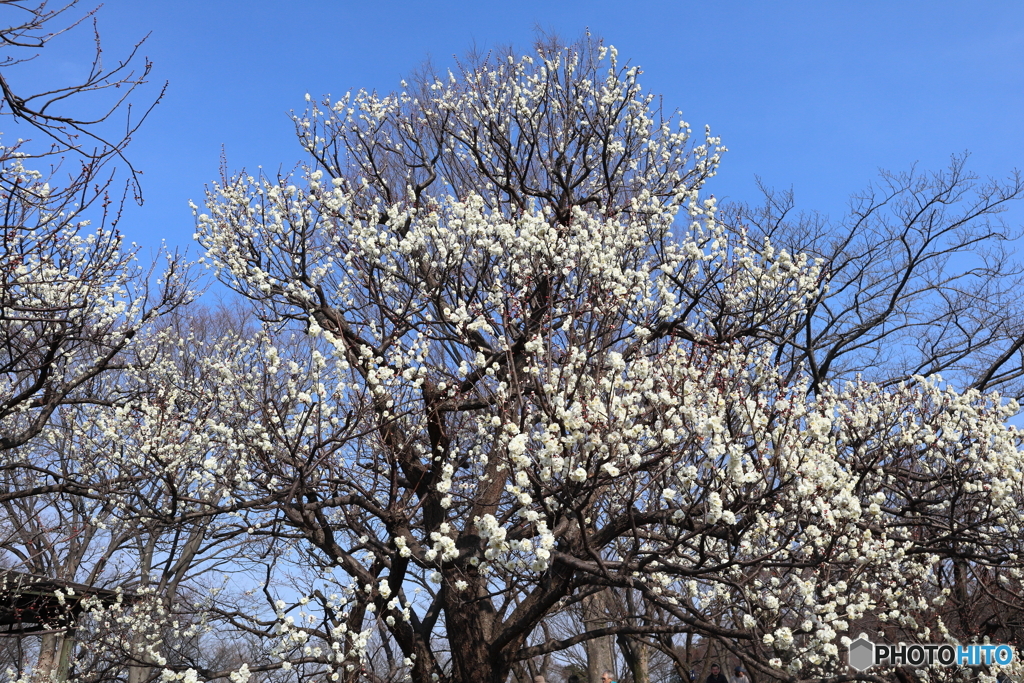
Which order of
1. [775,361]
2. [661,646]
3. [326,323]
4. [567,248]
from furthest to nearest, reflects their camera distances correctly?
[775,361]
[661,646]
[567,248]
[326,323]

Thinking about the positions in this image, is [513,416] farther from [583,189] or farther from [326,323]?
[583,189]

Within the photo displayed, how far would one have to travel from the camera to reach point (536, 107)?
11.2m

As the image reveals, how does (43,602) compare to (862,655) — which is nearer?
(862,655)

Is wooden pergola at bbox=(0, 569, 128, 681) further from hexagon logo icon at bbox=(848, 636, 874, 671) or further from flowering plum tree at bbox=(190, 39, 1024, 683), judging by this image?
hexagon logo icon at bbox=(848, 636, 874, 671)

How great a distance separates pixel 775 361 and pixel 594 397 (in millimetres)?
7396

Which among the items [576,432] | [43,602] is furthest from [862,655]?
[43,602]

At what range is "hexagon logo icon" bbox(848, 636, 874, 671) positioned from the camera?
6719mm

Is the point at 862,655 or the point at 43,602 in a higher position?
the point at 43,602

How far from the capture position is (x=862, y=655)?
6.88 m

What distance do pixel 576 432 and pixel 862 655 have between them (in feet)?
13.1

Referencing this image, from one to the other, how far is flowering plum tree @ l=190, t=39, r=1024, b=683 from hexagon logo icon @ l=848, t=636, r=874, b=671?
6.5 inches

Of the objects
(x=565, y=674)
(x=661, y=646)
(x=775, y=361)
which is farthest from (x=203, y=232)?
(x=565, y=674)

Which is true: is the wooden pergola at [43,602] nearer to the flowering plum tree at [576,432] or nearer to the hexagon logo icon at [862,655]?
the flowering plum tree at [576,432]

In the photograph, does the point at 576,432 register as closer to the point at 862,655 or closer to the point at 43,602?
the point at 862,655
